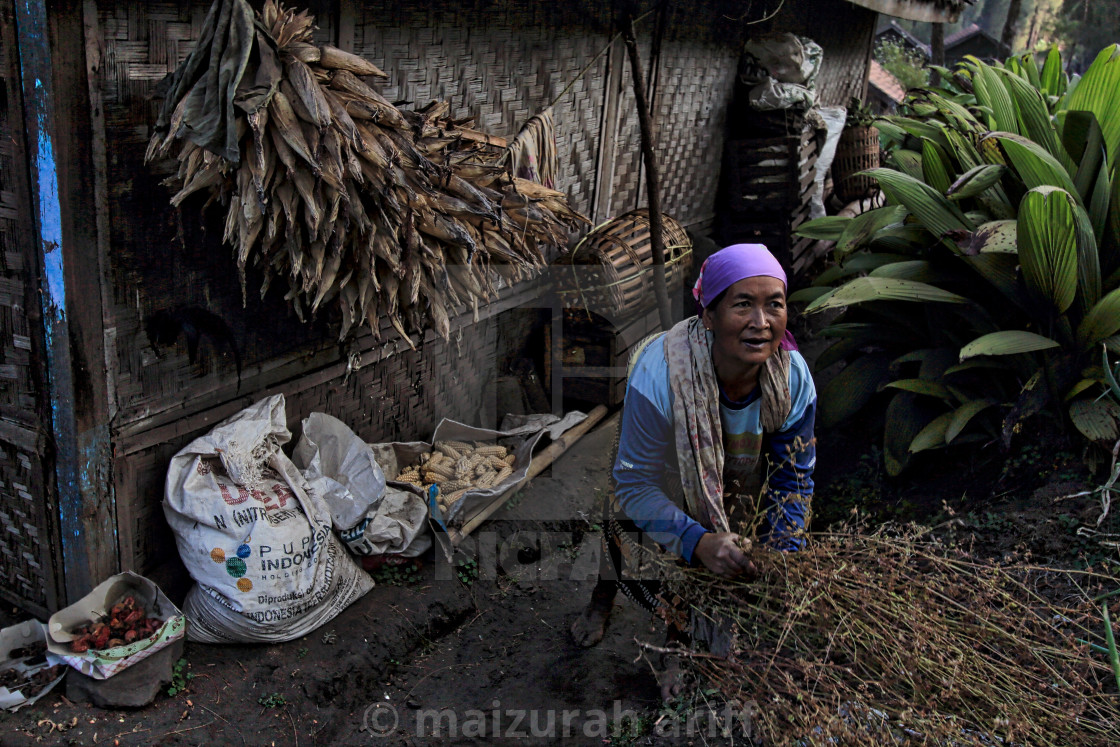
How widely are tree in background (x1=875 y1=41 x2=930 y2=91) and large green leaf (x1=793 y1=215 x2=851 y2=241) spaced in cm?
1456

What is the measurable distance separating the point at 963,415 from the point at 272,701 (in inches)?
117

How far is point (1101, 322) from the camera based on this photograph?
11.6 feet

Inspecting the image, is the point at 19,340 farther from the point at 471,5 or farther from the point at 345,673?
the point at 471,5

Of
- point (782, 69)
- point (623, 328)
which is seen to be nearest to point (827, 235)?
point (623, 328)

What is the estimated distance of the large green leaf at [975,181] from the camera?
3.86 metres

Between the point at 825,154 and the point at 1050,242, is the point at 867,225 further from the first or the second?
the point at 825,154

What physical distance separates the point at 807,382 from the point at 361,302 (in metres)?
1.46

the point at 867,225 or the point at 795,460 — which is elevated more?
the point at 867,225

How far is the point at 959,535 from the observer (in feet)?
11.1

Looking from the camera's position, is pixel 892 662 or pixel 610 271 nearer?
pixel 892 662

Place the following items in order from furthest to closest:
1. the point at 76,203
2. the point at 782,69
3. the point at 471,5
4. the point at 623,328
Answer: the point at 782,69
the point at 623,328
the point at 471,5
the point at 76,203

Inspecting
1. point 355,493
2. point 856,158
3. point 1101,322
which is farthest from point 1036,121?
point 355,493

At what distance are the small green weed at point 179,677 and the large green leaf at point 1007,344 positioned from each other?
123 inches

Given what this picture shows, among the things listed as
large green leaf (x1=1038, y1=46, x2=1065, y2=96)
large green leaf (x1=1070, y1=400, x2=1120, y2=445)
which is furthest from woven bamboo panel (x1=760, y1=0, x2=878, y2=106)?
large green leaf (x1=1070, y1=400, x2=1120, y2=445)
